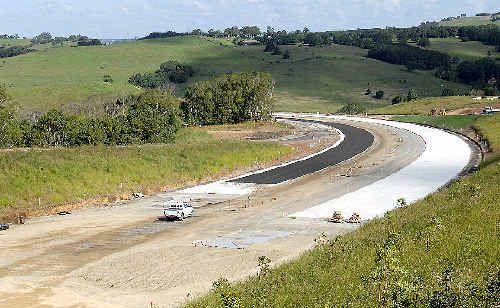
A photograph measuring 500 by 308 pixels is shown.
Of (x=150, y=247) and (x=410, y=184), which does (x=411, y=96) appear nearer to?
(x=410, y=184)

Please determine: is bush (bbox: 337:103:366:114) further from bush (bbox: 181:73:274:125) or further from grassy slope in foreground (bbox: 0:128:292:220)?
grassy slope in foreground (bbox: 0:128:292:220)

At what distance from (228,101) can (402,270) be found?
431 feet

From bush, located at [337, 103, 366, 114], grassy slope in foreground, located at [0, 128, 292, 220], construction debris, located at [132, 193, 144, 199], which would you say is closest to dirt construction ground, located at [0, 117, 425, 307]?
construction debris, located at [132, 193, 144, 199]

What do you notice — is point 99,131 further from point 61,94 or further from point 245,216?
point 61,94

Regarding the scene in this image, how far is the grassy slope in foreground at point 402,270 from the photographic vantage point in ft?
67.9

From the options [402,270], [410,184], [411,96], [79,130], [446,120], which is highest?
[402,270]

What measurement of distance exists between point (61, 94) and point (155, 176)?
93879 mm

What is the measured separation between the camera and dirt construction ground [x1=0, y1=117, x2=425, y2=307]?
37625 mm

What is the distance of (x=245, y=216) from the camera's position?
193 feet

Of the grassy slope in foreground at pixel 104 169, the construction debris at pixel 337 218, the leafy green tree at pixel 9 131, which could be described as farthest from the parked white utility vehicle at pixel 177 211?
the leafy green tree at pixel 9 131

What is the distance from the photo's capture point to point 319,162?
9438 cm

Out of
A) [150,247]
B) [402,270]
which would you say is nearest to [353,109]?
[150,247]

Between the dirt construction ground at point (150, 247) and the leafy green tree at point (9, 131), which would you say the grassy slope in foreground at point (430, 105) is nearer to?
the dirt construction ground at point (150, 247)

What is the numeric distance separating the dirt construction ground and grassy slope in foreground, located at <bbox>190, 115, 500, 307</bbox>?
27.6 feet
